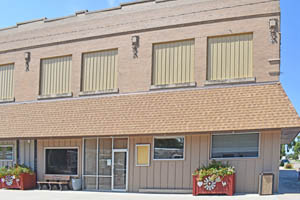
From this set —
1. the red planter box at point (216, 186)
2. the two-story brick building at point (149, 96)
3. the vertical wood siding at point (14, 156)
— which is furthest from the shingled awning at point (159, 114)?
the red planter box at point (216, 186)

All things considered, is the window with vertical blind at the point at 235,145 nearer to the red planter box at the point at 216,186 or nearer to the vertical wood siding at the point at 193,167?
the vertical wood siding at the point at 193,167

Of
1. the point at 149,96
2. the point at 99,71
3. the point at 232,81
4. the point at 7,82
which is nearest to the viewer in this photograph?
the point at 232,81

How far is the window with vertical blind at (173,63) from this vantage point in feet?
52.3

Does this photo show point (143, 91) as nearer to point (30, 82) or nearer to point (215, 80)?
point (215, 80)

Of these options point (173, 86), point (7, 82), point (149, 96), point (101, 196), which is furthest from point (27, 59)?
point (101, 196)

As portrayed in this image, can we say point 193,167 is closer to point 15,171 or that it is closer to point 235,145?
point 235,145

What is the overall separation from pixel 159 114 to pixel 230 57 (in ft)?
12.5

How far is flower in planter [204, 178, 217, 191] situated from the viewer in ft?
43.8

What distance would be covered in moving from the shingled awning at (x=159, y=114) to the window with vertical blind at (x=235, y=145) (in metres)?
1.04

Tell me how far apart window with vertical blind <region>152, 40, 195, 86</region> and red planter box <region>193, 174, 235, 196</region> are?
4.50m

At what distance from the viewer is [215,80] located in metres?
15.2

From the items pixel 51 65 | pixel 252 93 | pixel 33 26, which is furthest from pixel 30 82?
pixel 252 93

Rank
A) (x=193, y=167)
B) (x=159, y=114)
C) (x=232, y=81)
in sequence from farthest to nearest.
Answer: (x=159, y=114)
(x=232, y=81)
(x=193, y=167)

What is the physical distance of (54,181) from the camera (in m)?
17.1
